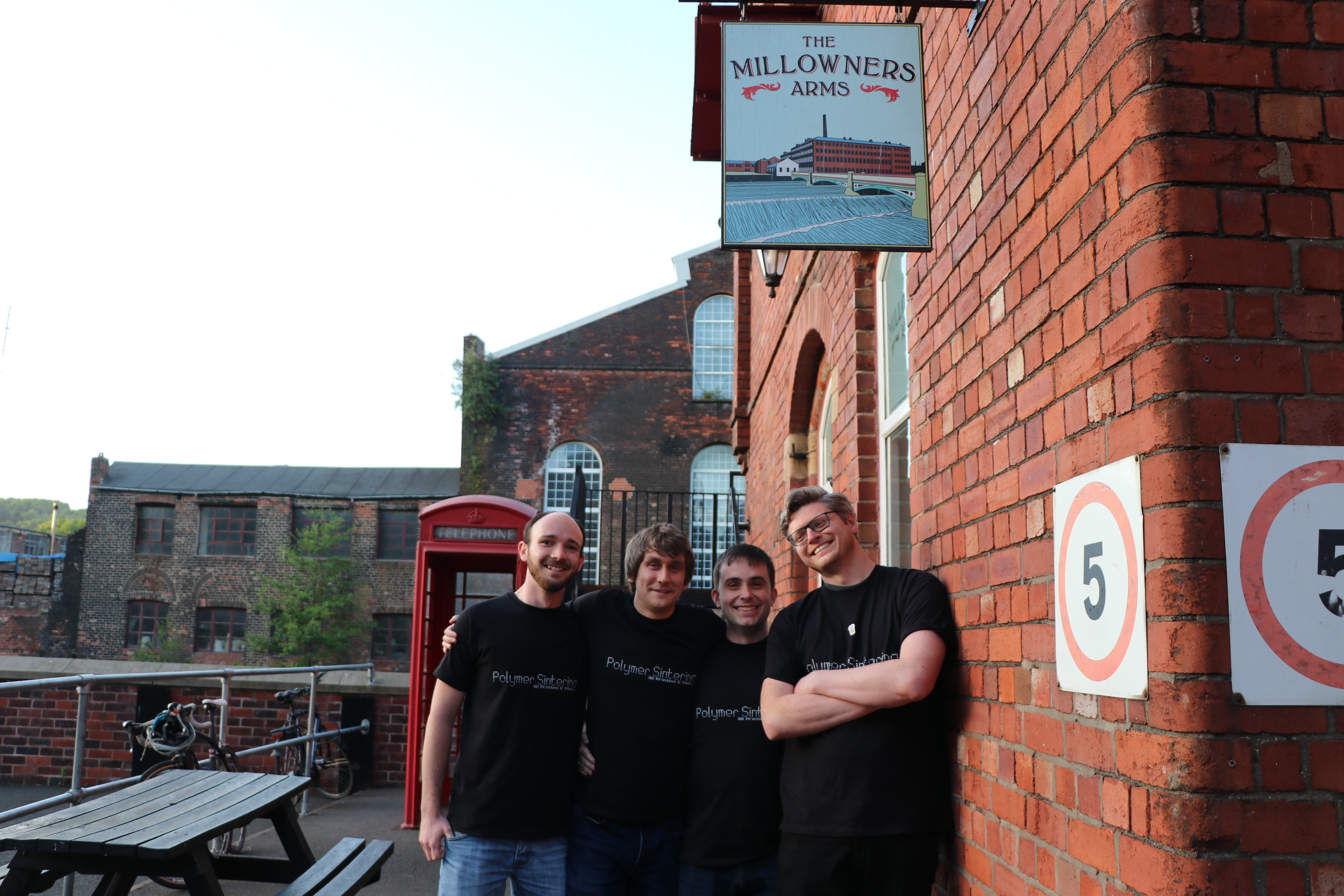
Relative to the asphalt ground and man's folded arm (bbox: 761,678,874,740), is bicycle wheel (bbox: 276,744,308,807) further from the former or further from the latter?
man's folded arm (bbox: 761,678,874,740)

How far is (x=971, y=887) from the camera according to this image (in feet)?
8.14

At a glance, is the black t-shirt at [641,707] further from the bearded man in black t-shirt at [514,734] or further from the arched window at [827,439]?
the arched window at [827,439]

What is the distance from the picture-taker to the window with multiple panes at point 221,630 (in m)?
29.8

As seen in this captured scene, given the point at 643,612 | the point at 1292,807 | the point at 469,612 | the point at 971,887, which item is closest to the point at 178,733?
the point at 469,612

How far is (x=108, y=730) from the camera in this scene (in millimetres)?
8461

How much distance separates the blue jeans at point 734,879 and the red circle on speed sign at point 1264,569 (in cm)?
181

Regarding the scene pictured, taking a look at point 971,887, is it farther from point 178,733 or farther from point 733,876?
point 178,733

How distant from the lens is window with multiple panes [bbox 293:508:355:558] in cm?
3000

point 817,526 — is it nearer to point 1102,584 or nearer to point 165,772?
point 1102,584

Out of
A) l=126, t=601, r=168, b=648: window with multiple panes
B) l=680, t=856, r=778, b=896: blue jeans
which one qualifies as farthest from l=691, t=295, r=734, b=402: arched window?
l=680, t=856, r=778, b=896: blue jeans

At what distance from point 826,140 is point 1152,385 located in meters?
1.53

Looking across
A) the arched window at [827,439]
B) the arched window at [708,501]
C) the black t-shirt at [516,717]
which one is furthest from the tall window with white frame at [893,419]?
the arched window at [708,501]

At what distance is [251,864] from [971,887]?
9.37 ft

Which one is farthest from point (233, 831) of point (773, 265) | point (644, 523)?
point (644, 523)
